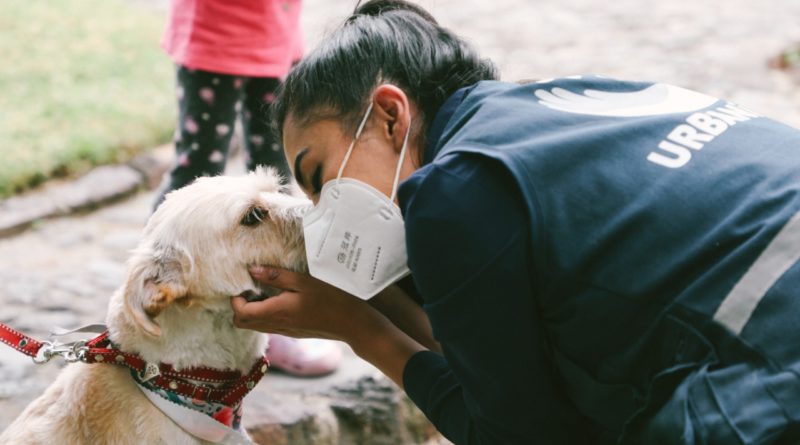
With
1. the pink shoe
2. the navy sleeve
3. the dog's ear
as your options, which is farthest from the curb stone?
the navy sleeve

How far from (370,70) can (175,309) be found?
871 mm

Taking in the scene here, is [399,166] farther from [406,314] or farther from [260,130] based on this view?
[260,130]

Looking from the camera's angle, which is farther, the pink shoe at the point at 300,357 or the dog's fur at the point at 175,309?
the pink shoe at the point at 300,357

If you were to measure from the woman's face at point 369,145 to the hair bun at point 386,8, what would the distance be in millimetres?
384

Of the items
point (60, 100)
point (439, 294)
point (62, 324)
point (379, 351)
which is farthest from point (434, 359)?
point (60, 100)

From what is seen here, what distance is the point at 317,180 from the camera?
2.16 meters

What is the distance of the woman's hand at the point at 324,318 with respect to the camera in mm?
2279

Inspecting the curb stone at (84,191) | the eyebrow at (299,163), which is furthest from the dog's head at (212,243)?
the curb stone at (84,191)

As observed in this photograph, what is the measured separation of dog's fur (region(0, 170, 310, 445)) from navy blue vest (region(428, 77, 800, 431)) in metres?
0.83

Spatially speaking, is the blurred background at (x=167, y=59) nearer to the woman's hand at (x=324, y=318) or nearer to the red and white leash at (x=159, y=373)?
the red and white leash at (x=159, y=373)

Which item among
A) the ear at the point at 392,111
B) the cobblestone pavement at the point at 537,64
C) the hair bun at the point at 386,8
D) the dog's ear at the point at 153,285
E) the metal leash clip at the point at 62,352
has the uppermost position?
the hair bun at the point at 386,8

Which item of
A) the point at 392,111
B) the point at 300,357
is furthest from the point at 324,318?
the point at 300,357

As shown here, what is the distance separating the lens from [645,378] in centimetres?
181

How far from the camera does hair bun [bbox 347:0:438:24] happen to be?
7.63 ft
